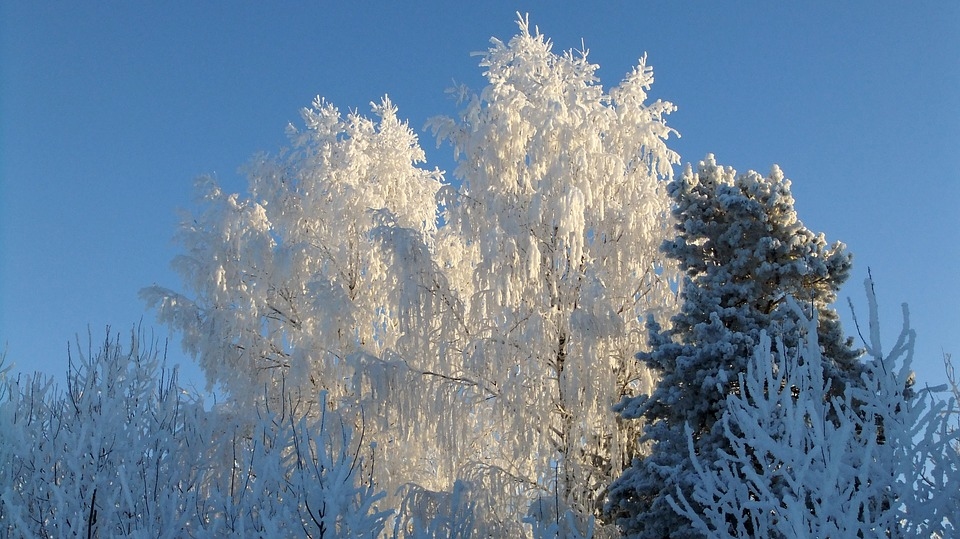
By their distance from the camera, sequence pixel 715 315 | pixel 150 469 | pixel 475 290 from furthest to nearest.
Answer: pixel 475 290
pixel 715 315
pixel 150 469

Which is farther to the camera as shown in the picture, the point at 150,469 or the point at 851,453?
the point at 150,469

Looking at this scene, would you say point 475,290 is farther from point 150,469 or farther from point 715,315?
point 150,469

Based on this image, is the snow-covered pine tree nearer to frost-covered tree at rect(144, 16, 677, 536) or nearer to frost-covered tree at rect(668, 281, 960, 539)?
frost-covered tree at rect(144, 16, 677, 536)

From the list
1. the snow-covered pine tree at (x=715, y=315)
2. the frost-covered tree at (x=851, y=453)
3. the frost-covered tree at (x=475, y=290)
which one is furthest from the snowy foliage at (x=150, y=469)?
the snow-covered pine tree at (x=715, y=315)

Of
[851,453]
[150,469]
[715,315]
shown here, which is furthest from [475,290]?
[851,453]

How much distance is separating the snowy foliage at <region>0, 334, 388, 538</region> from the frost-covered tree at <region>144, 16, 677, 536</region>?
4.20 ft

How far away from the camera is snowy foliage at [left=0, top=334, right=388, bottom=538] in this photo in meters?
5.74

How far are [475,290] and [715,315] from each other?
3802 mm

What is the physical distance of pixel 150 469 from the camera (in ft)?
25.5

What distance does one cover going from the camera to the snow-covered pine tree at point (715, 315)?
912 centimetres

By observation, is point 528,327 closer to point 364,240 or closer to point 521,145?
point 521,145

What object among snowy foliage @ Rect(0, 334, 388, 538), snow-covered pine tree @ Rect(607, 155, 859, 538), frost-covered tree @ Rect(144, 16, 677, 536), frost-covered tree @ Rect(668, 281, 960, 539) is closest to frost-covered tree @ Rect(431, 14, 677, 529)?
frost-covered tree @ Rect(144, 16, 677, 536)

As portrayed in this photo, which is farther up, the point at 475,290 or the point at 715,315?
the point at 475,290

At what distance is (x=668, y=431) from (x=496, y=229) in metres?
3.86
